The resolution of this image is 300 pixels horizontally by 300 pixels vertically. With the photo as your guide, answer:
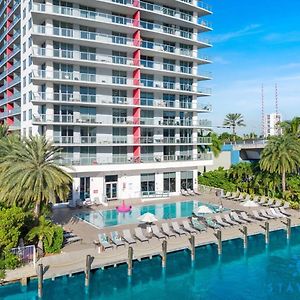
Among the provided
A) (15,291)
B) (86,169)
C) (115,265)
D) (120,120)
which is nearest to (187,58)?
(120,120)

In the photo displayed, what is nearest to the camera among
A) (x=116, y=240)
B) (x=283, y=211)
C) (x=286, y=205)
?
(x=116, y=240)

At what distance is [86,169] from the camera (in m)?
37.8

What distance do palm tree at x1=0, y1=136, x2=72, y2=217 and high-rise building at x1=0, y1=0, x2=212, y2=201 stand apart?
13.3m

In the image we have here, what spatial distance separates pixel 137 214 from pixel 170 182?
11.5 meters

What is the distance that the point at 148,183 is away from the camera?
143 ft

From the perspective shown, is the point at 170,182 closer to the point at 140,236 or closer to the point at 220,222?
the point at 220,222

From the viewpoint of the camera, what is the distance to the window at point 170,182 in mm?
45056

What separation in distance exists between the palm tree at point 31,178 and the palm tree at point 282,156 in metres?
23.9

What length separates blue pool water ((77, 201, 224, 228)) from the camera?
3158cm

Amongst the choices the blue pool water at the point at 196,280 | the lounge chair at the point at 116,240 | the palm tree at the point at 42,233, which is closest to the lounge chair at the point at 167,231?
the blue pool water at the point at 196,280

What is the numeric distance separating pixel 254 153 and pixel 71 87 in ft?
116

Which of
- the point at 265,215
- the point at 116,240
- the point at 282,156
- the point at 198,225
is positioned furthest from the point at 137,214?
the point at 282,156

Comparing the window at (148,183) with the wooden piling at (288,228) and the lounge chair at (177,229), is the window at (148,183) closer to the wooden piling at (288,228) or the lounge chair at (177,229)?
the lounge chair at (177,229)

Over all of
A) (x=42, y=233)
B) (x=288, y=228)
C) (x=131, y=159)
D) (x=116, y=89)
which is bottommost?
(x=288, y=228)
